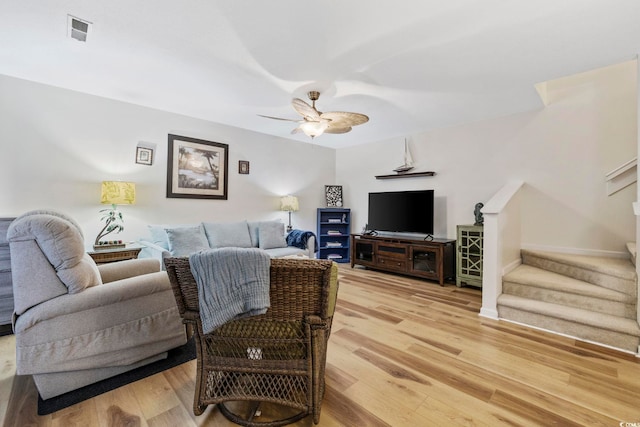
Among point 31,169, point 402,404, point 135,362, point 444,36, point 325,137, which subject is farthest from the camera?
point 325,137

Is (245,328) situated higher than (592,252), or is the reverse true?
(592,252)

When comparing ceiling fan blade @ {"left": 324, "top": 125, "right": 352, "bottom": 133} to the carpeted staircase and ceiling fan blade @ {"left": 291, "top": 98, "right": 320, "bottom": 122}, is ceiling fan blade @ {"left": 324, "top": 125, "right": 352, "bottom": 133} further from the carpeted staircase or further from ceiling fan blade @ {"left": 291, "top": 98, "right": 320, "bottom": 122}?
the carpeted staircase

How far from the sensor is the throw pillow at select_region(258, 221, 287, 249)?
411cm

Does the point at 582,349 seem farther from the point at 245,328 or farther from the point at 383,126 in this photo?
the point at 383,126

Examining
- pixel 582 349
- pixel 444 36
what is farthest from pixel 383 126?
pixel 582 349

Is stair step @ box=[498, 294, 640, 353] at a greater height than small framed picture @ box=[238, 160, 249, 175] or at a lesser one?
lesser

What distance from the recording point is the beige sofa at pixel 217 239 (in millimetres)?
3305

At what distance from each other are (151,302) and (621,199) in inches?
184

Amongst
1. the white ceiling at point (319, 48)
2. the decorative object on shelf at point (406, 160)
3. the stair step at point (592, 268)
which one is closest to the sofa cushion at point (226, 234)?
the white ceiling at point (319, 48)

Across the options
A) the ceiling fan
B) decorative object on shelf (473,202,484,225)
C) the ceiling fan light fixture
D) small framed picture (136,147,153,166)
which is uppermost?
the ceiling fan

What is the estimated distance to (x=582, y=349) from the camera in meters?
2.21

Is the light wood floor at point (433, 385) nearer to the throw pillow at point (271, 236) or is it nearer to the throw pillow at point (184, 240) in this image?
the throw pillow at point (184, 240)

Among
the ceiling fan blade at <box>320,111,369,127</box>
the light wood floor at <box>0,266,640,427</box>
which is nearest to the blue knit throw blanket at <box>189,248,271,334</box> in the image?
the light wood floor at <box>0,266,640,427</box>

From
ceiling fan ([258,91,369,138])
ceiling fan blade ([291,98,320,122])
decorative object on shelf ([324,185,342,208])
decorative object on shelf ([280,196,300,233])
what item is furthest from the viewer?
decorative object on shelf ([324,185,342,208])
